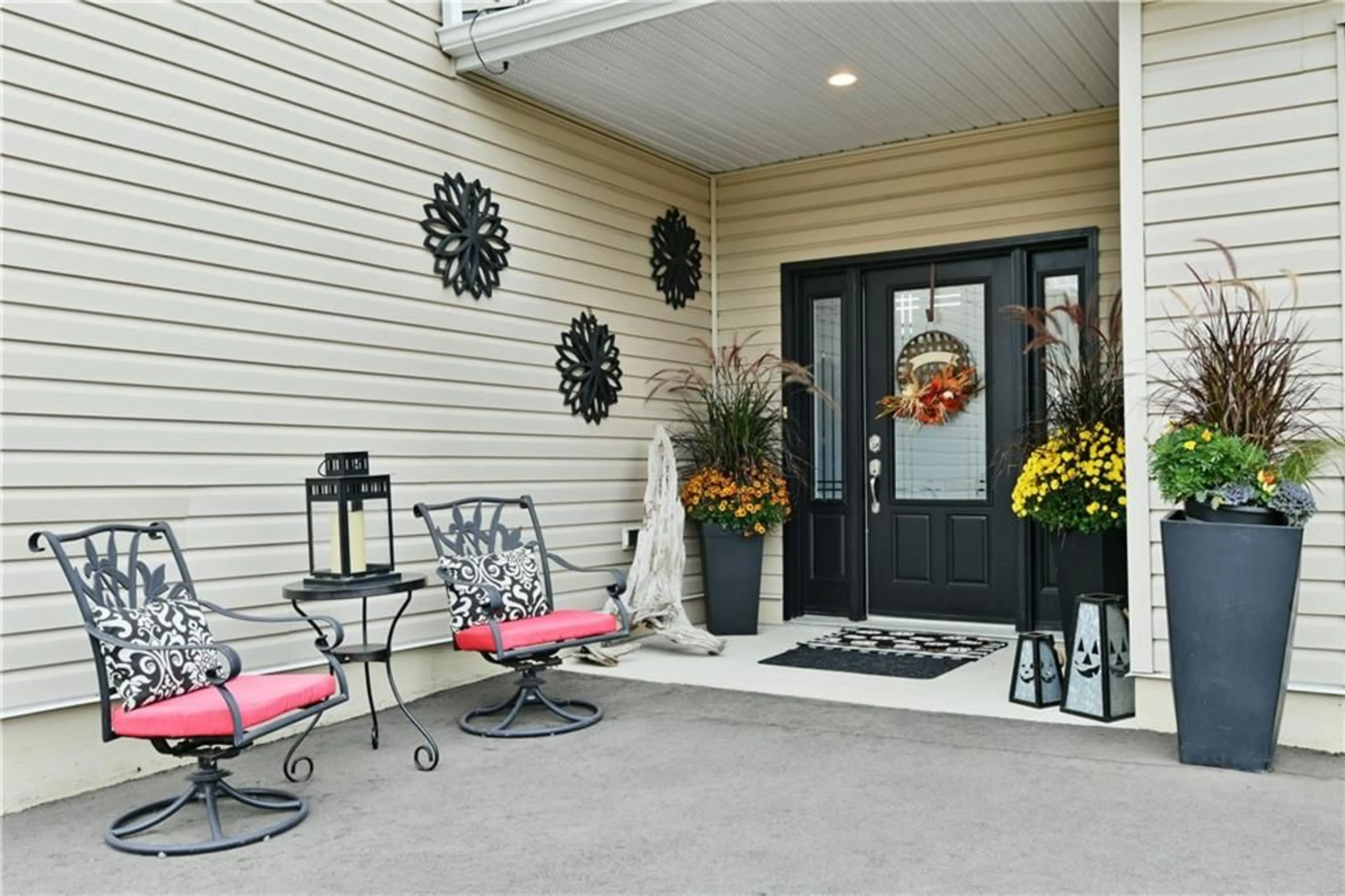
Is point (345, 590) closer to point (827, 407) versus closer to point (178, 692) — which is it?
point (178, 692)

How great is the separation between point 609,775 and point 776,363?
11.7 feet

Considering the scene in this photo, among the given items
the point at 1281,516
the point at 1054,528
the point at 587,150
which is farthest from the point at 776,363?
the point at 1281,516

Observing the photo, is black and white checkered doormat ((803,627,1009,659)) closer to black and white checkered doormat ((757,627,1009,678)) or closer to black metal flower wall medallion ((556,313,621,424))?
black and white checkered doormat ((757,627,1009,678))

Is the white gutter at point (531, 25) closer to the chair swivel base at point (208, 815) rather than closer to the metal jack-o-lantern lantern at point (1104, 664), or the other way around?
the metal jack-o-lantern lantern at point (1104, 664)

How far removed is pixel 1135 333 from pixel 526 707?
2.84 meters

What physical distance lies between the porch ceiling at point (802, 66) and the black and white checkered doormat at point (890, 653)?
2.82 meters

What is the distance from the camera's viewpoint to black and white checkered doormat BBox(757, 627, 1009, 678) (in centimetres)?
532

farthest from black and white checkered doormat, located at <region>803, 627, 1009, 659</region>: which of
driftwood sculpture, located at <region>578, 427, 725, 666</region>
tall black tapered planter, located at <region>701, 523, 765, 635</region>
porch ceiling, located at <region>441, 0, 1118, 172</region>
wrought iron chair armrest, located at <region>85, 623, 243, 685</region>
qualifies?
wrought iron chair armrest, located at <region>85, 623, 243, 685</region>

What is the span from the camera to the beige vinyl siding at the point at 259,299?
3.57m

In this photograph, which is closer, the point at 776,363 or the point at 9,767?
the point at 9,767

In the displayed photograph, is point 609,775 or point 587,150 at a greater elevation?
point 587,150

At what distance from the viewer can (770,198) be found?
694cm

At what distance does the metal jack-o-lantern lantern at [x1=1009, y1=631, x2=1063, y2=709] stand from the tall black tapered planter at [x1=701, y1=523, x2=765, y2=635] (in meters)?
2.09

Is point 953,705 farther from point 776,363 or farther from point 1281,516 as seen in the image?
point 776,363
